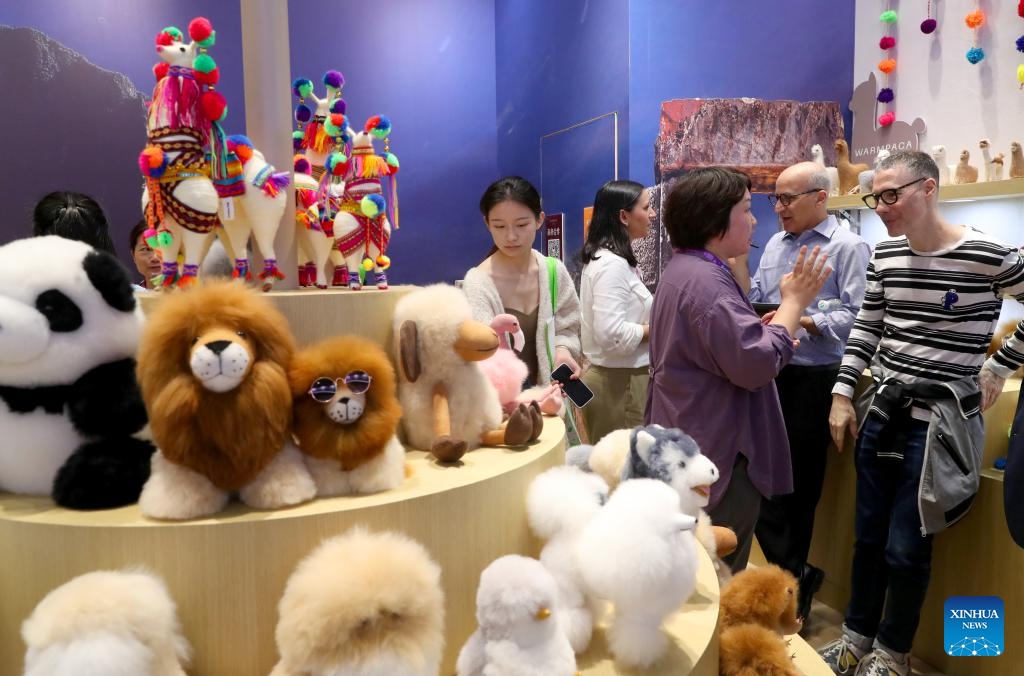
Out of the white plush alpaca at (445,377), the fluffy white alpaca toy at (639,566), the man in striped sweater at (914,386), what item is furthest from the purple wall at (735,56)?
the fluffy white alpaca toy at (639,566)

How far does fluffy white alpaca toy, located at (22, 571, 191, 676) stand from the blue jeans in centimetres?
180

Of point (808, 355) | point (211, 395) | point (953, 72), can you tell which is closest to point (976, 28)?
point (953, 72)

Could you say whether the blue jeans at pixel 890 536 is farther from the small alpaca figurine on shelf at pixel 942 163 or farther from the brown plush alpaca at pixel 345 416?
the brown plush alpaca at pixel 345 416

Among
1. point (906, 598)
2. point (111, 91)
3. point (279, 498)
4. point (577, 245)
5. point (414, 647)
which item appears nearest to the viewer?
point (414, 647)

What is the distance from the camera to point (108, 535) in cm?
92

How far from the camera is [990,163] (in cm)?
254

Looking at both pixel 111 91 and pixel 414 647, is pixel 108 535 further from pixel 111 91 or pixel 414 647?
pixel 111 91

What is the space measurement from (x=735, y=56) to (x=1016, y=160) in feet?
4.18

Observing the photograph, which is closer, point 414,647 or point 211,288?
point 414,647

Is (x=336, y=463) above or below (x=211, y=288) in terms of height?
below

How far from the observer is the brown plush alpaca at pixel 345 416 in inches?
39.4

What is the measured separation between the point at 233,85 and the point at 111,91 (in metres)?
0.48

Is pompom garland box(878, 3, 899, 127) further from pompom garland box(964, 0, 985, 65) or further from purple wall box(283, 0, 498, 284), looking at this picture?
purple wall box(283, 0, 498, 284)

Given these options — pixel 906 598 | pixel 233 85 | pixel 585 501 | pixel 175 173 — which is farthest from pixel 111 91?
pixel 906 598
